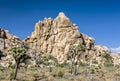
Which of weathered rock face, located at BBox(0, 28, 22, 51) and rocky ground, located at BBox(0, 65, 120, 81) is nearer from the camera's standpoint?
rocky ground, located at BBox(0, 65, 120, 81)

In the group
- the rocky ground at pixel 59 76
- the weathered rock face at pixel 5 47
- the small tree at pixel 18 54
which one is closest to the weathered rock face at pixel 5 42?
the weathered rock face at pixel 5 47

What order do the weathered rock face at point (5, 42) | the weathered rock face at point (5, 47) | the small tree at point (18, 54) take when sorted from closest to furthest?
the small tree at point (18, 54), the weathered rock face at point (5, 47), the weathered rock face at point (5, 42)

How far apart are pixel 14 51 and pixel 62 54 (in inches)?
5311

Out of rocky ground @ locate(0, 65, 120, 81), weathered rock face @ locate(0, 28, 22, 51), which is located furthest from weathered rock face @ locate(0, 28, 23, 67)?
rocky ground @ locate(0, 65, 120, 81)

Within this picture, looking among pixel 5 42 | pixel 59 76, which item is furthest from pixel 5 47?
pixel 59 76

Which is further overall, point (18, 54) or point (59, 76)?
point (59, 76)

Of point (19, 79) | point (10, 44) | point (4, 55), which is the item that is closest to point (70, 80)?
point (19, 79)

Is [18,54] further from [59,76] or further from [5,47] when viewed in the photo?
[5,47]

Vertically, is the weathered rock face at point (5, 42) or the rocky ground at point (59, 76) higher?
the weathered rock face at point (5, 42)

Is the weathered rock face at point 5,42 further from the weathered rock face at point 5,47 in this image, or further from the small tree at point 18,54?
the small tree at point 18,54

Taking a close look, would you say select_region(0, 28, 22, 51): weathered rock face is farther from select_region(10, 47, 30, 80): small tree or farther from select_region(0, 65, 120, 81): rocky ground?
select_region(10, 47, 30, 80): small tree

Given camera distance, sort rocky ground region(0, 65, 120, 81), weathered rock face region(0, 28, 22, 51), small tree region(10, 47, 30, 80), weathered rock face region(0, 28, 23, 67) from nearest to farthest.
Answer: small tree region(10, 47, 30, 80) < rocky ground region(0, 65, 120, 81) < weathered rock face region(0, 28, 23, 67) < weathered rock face region(0, 28, 22, 51)

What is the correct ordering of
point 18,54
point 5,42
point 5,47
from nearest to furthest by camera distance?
point 18,54
point 5,47
point 5,42

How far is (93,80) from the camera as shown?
67938 mm
